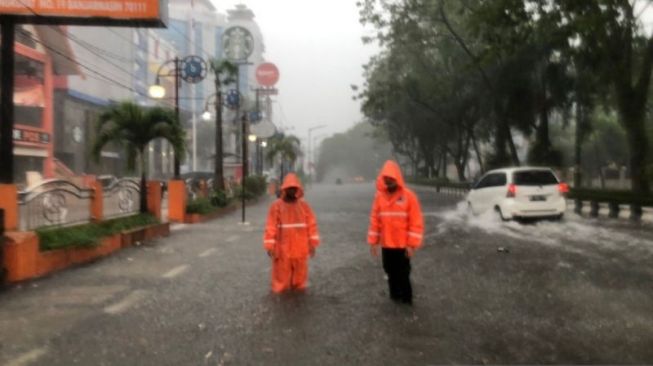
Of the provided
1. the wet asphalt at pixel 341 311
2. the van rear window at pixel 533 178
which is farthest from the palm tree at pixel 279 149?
the wet asphalt at pixel 341 311

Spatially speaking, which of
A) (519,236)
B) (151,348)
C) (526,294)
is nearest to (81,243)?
(151,348)

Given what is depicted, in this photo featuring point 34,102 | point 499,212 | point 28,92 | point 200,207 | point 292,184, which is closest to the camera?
point 292,184

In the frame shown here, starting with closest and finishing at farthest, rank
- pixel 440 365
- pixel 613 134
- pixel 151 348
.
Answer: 1. pixel 440 365
2. pixel 151 348
3. pixel 613 134

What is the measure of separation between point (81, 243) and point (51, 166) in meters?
30.4

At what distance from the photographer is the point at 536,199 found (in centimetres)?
1817

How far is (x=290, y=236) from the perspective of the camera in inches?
323

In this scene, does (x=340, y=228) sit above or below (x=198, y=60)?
below

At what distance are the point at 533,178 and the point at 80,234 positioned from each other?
11696 mm

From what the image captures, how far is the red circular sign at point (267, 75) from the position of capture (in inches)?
2126

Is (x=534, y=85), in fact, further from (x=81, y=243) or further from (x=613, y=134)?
(x=613, y=134)

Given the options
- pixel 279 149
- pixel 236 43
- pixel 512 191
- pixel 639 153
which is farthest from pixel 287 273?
pixel 279 149

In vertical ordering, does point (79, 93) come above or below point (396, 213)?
above

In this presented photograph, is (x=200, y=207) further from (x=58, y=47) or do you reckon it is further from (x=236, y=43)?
(x=236, y=43)

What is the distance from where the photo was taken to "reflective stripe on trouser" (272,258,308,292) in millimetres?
8281
